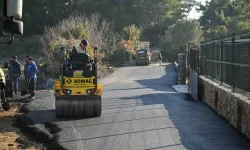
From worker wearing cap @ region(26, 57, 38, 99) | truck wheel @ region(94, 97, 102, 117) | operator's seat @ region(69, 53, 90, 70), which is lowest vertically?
truck wheel @ region(94, 97, 102, 117)

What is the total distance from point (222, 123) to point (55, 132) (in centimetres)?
A: 425

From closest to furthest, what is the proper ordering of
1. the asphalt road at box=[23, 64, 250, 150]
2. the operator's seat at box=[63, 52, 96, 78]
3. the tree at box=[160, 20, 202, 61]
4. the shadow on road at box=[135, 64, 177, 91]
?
the asphalt road at box=[23, 64, 250, 150] → the operator's seat at box=[63, 52, 96, 78] → the shadow on road at box=[135, 64, 177, 91] → the tree at box=[160, 20, 202, 61]

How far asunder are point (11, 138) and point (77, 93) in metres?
3.15

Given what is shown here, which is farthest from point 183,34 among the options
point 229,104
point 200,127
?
point 200,127

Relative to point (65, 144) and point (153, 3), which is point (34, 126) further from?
point (153, 3)

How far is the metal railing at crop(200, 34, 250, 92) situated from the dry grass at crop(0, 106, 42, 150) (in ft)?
16.5

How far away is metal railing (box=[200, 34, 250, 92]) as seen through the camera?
10.5m

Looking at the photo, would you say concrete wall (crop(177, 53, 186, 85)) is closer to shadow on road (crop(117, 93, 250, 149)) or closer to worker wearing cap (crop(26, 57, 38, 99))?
shadow on road (crop(117, 93, 250, 149))

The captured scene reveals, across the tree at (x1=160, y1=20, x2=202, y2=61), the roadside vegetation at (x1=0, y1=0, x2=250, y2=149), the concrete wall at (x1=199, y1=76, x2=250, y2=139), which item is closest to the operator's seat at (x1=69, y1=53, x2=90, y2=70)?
the concrete wall at (x1=199, y1=76, x2=250, y2=139)

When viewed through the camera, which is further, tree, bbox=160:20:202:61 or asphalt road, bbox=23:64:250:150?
tree, bbox=160:20:202:61

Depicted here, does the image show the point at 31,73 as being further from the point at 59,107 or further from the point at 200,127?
the point at 200,127

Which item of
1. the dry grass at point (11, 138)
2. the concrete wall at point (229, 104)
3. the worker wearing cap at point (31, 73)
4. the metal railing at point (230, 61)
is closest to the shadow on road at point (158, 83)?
the worker wearing cap at point (31, 73)

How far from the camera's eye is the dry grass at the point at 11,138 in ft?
30.4

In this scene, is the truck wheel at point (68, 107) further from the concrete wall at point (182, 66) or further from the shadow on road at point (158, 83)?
the concrete wall at point (182, 66)
